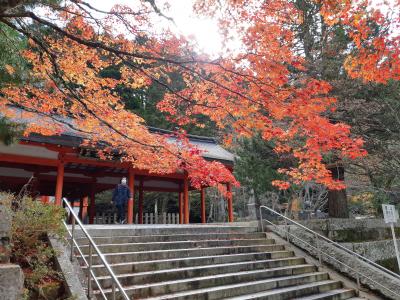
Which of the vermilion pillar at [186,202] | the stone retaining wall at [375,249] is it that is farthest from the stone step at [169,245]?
the vermilion pillar at [186,202]

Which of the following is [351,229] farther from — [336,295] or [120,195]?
[120,195]

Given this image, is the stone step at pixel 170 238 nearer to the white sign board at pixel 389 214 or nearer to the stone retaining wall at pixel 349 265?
the stone retaining wall at pixel 349 265

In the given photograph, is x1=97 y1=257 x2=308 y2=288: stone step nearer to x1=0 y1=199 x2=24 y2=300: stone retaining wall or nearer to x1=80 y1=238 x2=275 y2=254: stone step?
x1=80 y1=238 x2=275 y2=254: stone step

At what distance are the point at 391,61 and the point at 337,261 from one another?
4.83 metres

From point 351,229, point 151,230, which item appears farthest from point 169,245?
point 351,229

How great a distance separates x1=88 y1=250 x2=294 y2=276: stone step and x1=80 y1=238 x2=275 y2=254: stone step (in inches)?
23.3

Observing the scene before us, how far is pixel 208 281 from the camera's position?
595cm

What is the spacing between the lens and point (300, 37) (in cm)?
1207

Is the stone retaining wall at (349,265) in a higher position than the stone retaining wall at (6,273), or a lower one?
lower

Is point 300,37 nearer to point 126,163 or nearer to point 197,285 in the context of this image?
point 126,163

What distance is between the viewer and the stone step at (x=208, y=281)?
5.12 m

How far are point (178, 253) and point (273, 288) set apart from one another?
2.09 m

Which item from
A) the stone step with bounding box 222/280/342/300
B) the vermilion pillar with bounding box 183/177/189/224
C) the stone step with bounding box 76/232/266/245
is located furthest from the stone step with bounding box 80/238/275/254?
the vermilion pillar with bounding box 183/177/189/224

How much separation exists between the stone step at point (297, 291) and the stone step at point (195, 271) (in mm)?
782
